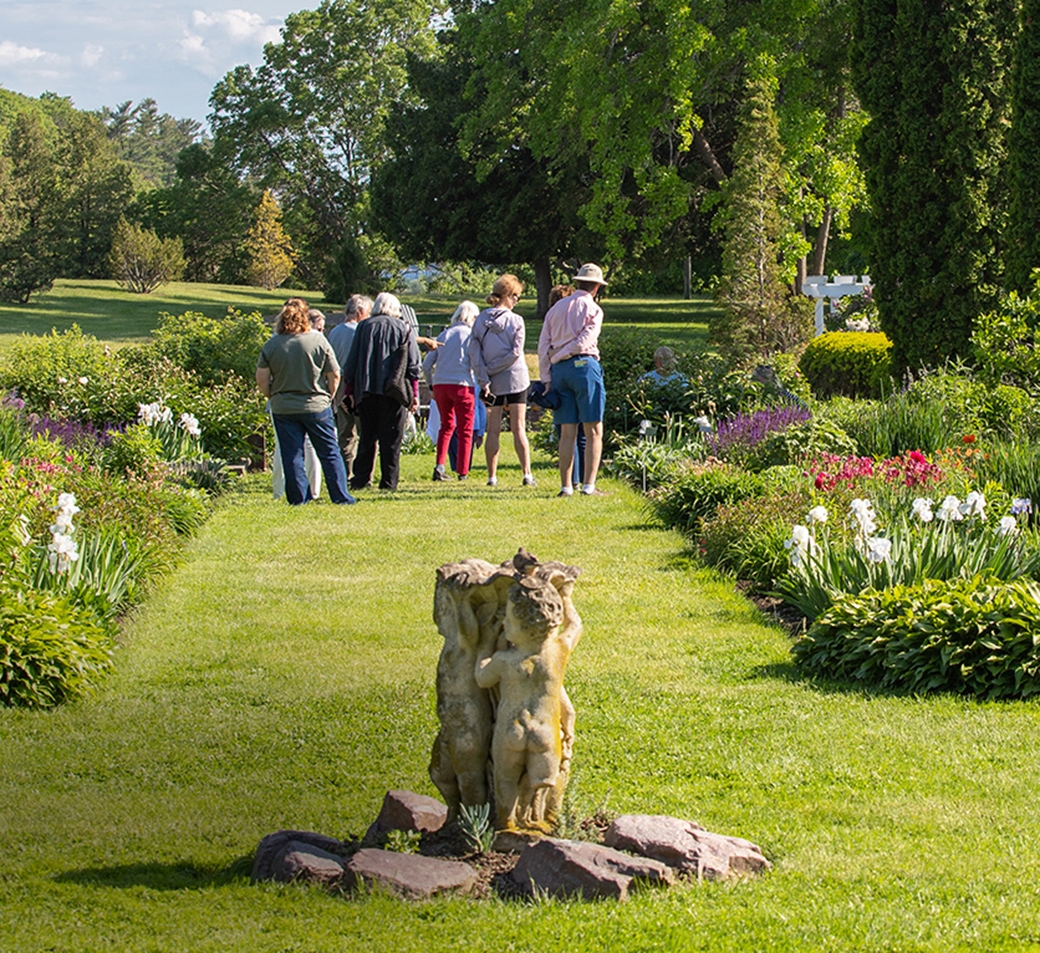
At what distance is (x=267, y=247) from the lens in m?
47.4

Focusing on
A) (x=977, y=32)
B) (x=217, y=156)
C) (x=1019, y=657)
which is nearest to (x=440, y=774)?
(x=1019, y=657)

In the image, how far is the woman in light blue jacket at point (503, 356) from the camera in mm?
11094

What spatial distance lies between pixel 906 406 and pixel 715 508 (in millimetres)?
2495

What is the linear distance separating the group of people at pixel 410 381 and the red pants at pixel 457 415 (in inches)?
0.5

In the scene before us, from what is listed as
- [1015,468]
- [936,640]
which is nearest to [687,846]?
[936,640]

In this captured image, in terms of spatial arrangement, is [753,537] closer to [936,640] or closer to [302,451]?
[936,640]

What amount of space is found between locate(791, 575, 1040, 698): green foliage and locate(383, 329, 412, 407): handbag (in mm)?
5791

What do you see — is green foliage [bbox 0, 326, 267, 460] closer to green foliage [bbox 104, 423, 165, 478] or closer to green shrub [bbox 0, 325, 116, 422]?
green shrub [bbox 0, 325, 116, 422]

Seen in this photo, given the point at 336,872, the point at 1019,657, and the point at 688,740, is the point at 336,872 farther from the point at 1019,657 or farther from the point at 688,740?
the point at 1019,657

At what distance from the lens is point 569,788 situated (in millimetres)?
4469

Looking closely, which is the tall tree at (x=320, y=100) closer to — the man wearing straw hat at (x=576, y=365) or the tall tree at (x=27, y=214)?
the tall tree at (x=27, y=214)

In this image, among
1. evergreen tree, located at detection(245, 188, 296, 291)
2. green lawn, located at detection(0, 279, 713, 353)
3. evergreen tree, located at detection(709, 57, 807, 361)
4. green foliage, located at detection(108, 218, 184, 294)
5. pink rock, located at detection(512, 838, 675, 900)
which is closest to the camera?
pink rock, located at detection(512, 838, 675, 900)

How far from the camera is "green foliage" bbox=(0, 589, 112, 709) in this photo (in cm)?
573

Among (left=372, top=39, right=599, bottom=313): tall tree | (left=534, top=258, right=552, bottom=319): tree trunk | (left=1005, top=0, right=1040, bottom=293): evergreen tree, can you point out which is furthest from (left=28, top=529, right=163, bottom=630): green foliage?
(left=534, top=258, right=552, bottom=319): tree trunk
